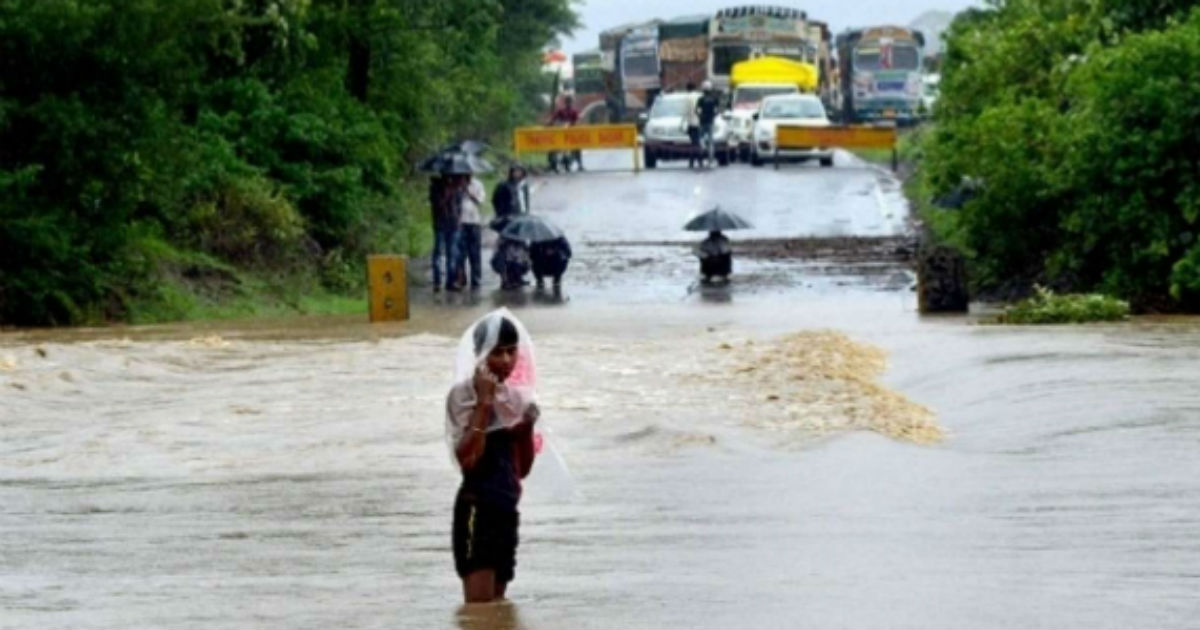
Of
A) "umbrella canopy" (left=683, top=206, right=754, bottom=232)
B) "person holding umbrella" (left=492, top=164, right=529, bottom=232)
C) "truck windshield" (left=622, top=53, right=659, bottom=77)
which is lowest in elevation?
"umbrella canopy" (left=683, top=206, right=754, bottom=232)

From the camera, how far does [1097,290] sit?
3350 centimetres

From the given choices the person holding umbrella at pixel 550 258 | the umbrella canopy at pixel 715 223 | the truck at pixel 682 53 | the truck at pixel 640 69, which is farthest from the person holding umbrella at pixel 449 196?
the truck at pixel 640 69

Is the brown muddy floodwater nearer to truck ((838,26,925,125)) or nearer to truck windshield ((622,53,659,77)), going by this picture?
truck ((838,26,925,125))

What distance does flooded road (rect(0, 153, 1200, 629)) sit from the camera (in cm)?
1355

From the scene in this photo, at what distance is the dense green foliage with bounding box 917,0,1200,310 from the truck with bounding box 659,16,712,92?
3972 centimetres

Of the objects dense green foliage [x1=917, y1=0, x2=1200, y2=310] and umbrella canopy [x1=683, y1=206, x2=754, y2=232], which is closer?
dense green foliage [x1=917, y1=0, x2=1200, y2=310]

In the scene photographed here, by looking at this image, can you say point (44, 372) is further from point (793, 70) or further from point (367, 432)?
point (793, 70)

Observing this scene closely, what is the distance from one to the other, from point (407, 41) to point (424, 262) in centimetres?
390

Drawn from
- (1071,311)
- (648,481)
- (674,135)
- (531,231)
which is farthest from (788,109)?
(648,481)

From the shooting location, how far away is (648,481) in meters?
18.5

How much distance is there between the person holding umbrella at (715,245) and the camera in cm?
3859

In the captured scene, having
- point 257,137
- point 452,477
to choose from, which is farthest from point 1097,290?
point 452,477

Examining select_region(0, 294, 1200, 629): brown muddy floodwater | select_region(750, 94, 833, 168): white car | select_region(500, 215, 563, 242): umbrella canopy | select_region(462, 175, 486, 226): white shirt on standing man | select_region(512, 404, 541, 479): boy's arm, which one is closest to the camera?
select_region(512, 404, 541, 479): boy's arm

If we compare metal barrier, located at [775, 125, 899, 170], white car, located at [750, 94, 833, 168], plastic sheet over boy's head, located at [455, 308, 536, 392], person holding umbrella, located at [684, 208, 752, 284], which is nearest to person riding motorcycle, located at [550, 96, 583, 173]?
white car, located at [750, 94, 833, 168]
